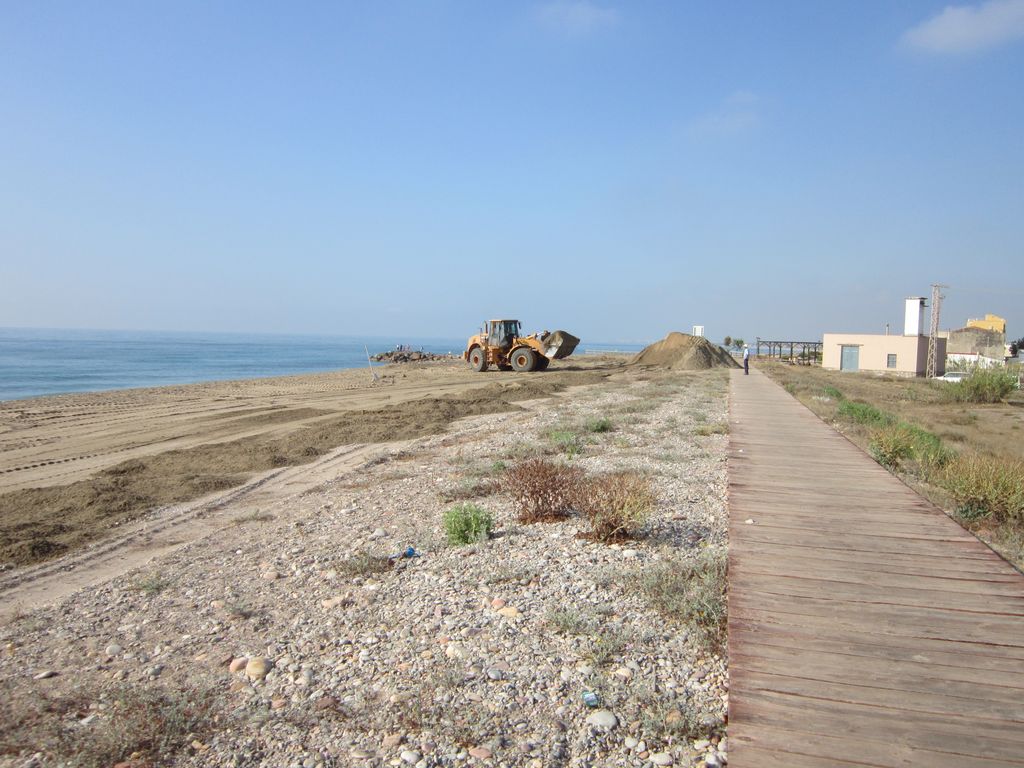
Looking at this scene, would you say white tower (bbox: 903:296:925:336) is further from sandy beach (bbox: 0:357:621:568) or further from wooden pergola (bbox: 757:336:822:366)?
sandy beach (bbox: 0:357:621:568)

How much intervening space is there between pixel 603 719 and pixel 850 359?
55.4 m

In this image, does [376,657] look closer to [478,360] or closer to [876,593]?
[876,593]

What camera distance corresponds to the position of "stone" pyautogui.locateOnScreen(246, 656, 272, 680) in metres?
3.88

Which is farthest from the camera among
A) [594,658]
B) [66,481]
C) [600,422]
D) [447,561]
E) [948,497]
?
[600,422]

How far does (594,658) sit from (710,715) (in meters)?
0.74

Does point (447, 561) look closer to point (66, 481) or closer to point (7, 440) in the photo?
point (66, 481)

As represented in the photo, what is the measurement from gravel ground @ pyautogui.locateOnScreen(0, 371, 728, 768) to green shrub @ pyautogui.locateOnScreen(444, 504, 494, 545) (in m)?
0.11

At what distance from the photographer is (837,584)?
4.21 m

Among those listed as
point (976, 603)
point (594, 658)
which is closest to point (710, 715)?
point (594, 658)

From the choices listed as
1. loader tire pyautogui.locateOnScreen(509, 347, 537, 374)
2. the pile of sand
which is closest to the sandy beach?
loader tire pyautogui.locateOnScreen(509, 347, 537, 374)

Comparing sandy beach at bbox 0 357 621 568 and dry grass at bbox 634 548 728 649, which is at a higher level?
dry grass at bbox 634 548 728 649

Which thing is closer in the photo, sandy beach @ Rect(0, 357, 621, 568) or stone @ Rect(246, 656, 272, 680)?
stone @ Rect(246, 656, 272, 680)

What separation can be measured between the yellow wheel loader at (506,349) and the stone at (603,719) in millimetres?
29674

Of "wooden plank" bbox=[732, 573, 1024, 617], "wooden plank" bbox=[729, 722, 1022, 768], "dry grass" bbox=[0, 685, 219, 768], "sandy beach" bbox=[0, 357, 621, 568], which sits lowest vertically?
"sandy beach" bbox=[0, 357, 621, 568]
